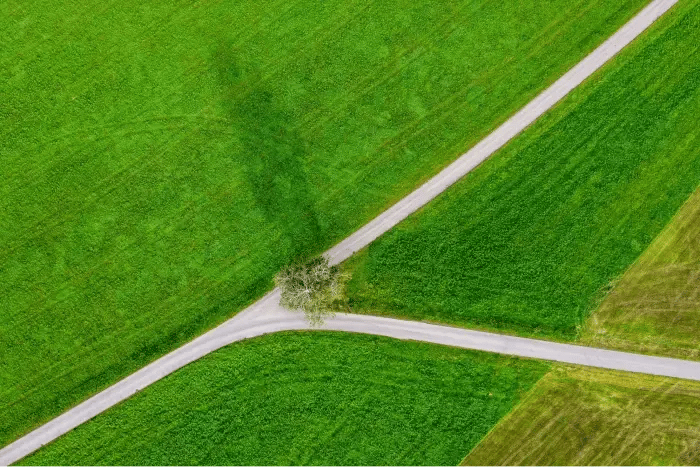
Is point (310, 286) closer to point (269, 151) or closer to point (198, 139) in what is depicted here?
point (269, 151)

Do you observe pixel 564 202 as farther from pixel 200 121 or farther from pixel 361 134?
pixel 200 121

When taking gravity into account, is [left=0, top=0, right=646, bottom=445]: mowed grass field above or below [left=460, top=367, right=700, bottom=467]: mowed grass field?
above

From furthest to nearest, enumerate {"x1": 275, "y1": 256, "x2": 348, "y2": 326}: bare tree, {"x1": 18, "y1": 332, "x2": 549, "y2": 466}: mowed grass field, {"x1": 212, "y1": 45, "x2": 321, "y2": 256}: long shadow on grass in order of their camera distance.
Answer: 1. {"x1": 212, "y1": 45, "x2": 321, "y2": 256}: long shadow on grass
2. {"x1": 18, "y1": 332, "x2": 549, "y2": 466}: mowed grass field
3. {"x1": 275, "y1": 256, "x2": 348, "y2": 326}: bare tree

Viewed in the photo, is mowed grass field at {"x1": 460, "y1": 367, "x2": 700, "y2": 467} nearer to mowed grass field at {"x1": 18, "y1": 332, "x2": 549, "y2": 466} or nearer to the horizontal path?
the horizontal path

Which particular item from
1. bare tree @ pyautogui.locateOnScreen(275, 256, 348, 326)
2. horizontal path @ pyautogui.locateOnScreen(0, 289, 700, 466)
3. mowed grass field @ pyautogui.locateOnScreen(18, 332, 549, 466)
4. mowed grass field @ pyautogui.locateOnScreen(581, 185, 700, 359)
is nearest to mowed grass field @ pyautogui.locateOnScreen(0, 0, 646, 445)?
horizontal path @ pyautogui.locateOnScreen(0, 289, 700, 466)

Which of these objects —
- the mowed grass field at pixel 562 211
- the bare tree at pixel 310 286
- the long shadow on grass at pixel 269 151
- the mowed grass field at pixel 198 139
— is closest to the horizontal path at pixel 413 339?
the mowed grass field at pixel 562 211

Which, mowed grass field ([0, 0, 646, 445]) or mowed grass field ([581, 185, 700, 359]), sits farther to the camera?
mowed grass field ([581, 185, 700, 359])
